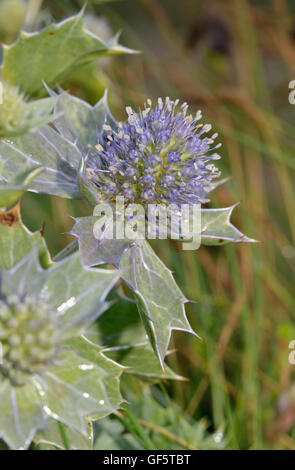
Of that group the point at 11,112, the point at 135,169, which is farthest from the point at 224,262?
the point at 11,112

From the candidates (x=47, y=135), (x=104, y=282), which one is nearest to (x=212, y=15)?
(x=47, y=135)

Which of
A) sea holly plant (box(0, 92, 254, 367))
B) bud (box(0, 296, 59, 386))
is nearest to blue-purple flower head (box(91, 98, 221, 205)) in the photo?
sea holly plant (box(0, 92, 254, 367))

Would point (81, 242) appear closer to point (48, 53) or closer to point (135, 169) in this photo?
point (135, 169)

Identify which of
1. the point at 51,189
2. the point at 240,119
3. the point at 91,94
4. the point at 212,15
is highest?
the point at 212,15

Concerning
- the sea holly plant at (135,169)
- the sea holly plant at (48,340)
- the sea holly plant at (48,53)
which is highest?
the sea holly plant at (48,53)

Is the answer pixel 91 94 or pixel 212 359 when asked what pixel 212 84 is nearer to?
pixel 91 94

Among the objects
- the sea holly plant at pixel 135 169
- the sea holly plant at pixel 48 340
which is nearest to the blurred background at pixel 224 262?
the sea holly plant at pixel 135 169

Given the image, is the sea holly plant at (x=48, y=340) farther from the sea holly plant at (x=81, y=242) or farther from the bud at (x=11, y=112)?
the bud at (x=11, y=112)
